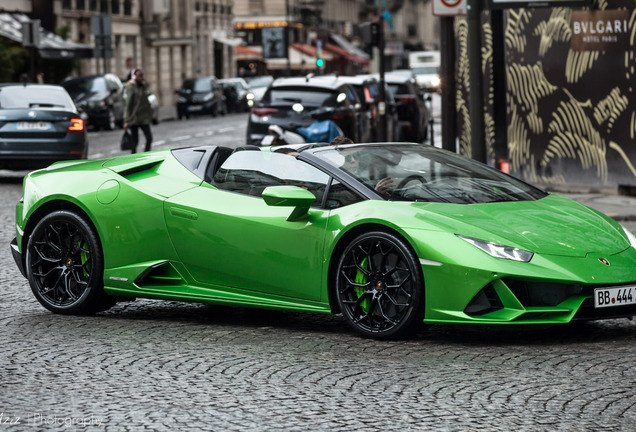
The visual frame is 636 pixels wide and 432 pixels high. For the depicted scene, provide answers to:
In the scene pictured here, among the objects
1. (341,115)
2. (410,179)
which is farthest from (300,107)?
(410,179)

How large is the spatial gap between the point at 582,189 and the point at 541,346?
10.3 m

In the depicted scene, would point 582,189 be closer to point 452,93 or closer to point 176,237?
point 452,93

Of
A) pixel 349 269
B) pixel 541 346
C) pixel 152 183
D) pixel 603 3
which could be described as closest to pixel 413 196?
pixel 349 269

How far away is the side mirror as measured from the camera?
7.38 metres

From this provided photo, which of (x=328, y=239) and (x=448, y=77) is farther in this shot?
(x=448, y=77)

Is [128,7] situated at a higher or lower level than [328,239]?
higher

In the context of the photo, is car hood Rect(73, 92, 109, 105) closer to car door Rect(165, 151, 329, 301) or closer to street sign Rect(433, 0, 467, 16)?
street sign Rect(433, 0, 467, 16)

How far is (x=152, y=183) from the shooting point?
8.24m

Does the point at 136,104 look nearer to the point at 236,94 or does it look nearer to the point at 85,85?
the point at 85,85

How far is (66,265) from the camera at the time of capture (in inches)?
331

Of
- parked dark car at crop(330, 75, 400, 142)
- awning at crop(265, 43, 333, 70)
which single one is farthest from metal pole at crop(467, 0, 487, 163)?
awning at crop(265, 43, 333, 70)

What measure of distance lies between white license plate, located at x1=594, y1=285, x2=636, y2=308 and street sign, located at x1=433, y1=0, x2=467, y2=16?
7909 millimetres

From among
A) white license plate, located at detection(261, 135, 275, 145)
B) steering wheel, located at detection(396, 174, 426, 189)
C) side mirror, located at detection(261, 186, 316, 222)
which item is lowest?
white license plate, located at detection(261, 135, 275, 145)

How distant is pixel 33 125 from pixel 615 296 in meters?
14.3
